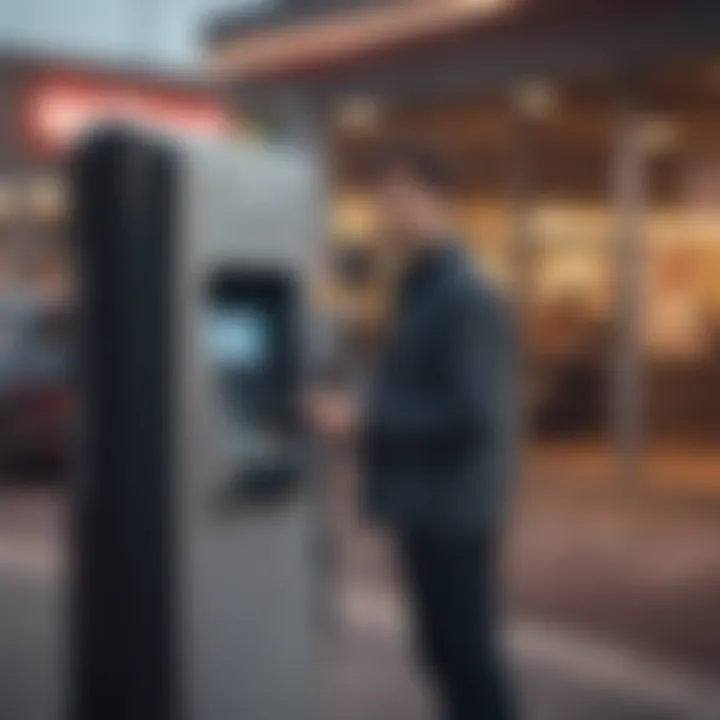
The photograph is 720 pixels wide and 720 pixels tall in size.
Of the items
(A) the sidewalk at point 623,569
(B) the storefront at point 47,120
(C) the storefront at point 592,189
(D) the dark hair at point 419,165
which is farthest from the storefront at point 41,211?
(D) the dark hair at point 419,165

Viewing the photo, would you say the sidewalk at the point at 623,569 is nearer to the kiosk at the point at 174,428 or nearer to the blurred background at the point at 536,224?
the blurred background at the point at 536,224

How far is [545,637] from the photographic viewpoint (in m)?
6.39

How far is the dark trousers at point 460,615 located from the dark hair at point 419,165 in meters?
0.76

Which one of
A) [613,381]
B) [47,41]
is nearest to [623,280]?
[613,381]

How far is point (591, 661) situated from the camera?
5992mm

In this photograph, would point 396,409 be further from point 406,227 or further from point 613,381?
point 613,381

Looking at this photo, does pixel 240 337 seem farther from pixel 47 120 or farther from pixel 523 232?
pixel 47 120

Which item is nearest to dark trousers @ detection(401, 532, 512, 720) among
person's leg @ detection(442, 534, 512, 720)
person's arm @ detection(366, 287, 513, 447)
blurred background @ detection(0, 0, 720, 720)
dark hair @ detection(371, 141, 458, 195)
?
person's leg @ detection(442, 534, 512, 720)

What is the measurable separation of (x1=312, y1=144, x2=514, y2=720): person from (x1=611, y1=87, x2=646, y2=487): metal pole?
667cm

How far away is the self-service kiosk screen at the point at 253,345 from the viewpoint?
3.92 m

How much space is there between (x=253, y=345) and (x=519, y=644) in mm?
2570

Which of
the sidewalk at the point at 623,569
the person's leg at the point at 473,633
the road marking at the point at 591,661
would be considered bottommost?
the sidewalk at the point at 623,569

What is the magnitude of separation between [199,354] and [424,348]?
491 millimetres

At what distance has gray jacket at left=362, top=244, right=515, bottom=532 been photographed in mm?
3658
